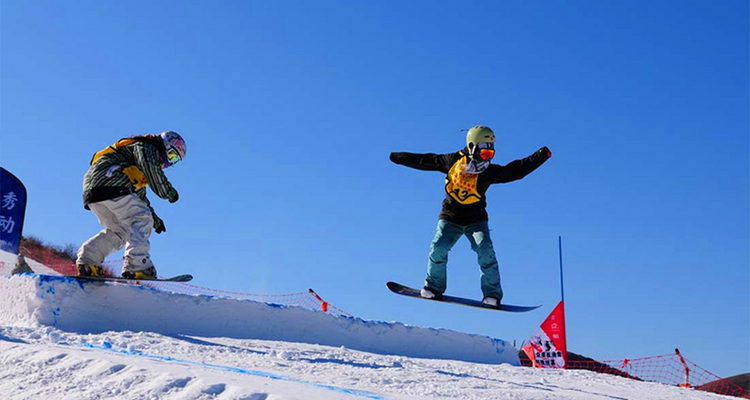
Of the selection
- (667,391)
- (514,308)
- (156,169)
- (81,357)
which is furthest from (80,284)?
(667,391)

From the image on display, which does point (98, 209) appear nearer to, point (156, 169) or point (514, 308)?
point (156, 169)

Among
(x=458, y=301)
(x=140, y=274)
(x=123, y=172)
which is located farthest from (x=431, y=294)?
(x=123, y=172)

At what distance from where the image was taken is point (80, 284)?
19.1ft

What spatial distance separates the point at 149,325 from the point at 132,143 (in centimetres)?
169

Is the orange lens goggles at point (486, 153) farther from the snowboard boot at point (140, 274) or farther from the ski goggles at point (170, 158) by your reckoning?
the snowboard boot at point (140, 274)

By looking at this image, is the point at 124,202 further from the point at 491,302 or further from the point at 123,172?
the point at 491,302

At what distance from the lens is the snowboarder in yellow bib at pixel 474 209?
22.6 ft

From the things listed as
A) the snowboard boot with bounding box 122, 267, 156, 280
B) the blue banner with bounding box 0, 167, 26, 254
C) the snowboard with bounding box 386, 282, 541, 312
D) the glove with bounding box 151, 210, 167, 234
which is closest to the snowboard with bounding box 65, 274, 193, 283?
the snowboard boot with bounding box 122, 267, 156, 280

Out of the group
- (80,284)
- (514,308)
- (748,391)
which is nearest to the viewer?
(80,284)

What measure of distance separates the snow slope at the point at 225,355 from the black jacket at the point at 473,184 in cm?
153

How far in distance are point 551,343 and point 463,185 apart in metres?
6.32

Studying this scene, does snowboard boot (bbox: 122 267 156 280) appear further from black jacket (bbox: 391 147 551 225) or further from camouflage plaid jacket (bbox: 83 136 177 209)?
black jacket (bbox: 391 147 551 225)

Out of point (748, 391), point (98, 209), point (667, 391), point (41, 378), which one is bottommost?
point (41, 378)

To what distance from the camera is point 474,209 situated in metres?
6.98
